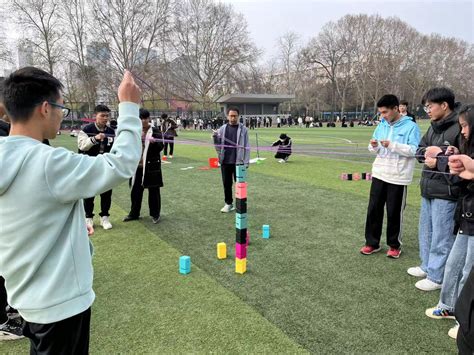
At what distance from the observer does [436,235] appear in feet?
12.5

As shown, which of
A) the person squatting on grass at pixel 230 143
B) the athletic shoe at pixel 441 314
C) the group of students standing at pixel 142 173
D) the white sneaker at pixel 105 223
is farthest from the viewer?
the person squatting on grass at pixel 230 143

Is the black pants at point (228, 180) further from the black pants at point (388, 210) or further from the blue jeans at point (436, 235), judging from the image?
the blue jeans at point (436, 235)

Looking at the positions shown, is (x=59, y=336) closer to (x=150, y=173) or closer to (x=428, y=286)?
(x=428, y=286)

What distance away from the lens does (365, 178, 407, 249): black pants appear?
4.63 metres

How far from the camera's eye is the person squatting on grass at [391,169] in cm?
443

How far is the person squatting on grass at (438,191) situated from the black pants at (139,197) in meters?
4.53

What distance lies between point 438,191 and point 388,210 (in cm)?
111

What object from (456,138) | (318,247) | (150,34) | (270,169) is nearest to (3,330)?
(318,247)

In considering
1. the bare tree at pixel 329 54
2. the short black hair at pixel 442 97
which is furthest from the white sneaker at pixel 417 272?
the bare tree at pixel 329 54

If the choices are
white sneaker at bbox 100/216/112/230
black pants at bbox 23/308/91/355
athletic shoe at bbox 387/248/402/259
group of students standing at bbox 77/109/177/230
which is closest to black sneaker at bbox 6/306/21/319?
black pants at bbox 23/308/91/355

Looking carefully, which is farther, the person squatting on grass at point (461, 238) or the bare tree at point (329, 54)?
the bare tree at point (329, 54)

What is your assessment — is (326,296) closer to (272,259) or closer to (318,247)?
(272,259)

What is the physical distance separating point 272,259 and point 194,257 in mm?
1106

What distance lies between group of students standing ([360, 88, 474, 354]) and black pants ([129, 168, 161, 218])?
3.77 meters
